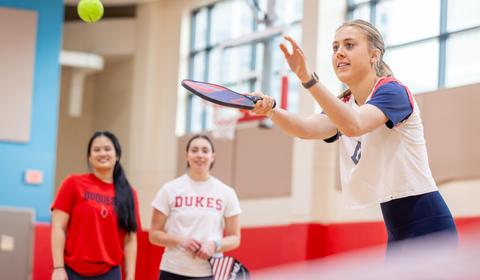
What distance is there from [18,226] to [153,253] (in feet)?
4.68

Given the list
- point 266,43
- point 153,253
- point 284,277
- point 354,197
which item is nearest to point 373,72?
point 354,197

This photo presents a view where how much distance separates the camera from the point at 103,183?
17.5 ft

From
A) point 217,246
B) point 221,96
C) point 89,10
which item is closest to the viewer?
point 221,96

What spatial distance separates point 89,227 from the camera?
5.17 meters

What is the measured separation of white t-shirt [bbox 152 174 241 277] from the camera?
5398mm

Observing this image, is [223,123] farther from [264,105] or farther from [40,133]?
[264,105]

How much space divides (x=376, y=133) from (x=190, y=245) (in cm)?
259

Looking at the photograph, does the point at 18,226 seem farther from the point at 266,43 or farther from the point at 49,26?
the point at 49,26

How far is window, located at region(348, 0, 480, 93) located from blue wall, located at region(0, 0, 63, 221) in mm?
4804

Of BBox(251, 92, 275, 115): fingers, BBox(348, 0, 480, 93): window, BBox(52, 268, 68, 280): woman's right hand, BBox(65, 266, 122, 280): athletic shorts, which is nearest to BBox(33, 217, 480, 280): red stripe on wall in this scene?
BBox(348, 0, 480, 93): window

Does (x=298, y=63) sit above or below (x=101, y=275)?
above

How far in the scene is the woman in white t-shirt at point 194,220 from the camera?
17.6 feet

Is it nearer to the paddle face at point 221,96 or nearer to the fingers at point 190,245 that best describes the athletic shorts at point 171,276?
the fingers at point 190,245

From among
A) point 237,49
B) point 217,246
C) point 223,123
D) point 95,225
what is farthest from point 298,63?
point 237,49
